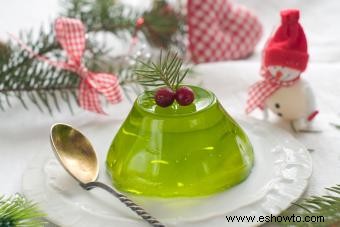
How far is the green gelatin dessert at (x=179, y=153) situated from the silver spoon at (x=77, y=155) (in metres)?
0.03

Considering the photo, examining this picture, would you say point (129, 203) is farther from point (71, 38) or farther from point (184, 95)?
point (71, 38)

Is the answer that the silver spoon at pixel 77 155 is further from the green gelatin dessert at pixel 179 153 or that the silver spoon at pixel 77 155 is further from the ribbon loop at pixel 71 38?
the ribbon loop at pixel 71 38

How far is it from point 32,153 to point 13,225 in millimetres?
316

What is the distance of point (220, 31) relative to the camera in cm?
127

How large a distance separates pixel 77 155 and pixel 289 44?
37cm

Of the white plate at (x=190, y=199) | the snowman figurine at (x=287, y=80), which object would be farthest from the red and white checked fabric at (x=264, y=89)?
the white plate at (x=190, y=199)

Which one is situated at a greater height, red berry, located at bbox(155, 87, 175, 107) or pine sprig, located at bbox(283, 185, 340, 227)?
red berry, located at bbox(155, 87, 175, 107)

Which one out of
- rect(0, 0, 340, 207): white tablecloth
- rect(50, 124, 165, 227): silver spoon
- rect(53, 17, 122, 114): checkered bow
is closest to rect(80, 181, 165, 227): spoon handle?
rect(50, 124, 165, 227): silver spoon

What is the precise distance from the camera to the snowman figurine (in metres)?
0.91

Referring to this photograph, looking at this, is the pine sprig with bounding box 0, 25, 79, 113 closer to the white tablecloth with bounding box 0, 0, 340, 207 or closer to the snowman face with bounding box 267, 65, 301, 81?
the white tablecloth with bounding box 0, 0, 340, 207

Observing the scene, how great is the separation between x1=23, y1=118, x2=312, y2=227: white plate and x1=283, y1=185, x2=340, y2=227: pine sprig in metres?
0.02

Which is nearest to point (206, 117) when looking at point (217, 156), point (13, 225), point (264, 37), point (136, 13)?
point (217, 156)

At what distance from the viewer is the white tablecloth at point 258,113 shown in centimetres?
89

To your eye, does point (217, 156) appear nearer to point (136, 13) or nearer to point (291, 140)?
point (291, 140)
